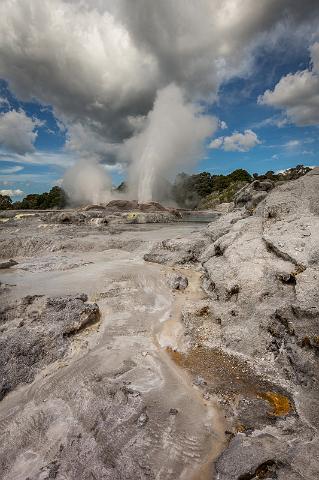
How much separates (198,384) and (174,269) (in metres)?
8.13

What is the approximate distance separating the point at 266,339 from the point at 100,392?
4320 mm

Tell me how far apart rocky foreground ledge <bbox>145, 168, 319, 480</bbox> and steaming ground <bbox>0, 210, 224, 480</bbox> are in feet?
2.13

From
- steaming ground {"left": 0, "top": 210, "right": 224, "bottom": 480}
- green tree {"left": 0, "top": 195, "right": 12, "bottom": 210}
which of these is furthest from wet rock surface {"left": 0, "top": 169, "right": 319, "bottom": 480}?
green tree {"left": 0, "top": 195, "right": 12, "bottom": 210}

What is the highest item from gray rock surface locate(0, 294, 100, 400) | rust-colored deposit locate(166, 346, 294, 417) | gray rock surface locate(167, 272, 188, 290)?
gray rock surface locate(167, 272, 188, 290)

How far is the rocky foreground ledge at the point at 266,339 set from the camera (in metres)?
4.76

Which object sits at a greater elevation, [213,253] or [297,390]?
[213,253]

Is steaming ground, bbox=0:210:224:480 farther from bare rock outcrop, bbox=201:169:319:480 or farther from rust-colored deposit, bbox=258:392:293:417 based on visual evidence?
rust-colored deposit, bbox=258:392:293:417

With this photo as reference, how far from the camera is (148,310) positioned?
34.6 ft

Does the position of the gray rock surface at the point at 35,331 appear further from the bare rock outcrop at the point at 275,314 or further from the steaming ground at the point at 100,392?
the bare rock outcrop at the point at 275,314

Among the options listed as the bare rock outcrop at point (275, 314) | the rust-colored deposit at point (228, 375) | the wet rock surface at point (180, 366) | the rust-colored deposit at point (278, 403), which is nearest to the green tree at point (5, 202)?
the wet rock surface at point (180, 366)

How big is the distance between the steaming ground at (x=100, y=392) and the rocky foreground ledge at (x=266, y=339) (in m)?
0.65

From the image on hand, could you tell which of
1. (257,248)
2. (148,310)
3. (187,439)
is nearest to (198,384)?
(187,439)

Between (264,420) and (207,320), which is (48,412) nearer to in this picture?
(264,420)

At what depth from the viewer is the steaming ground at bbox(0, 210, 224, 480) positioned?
16.2ft
